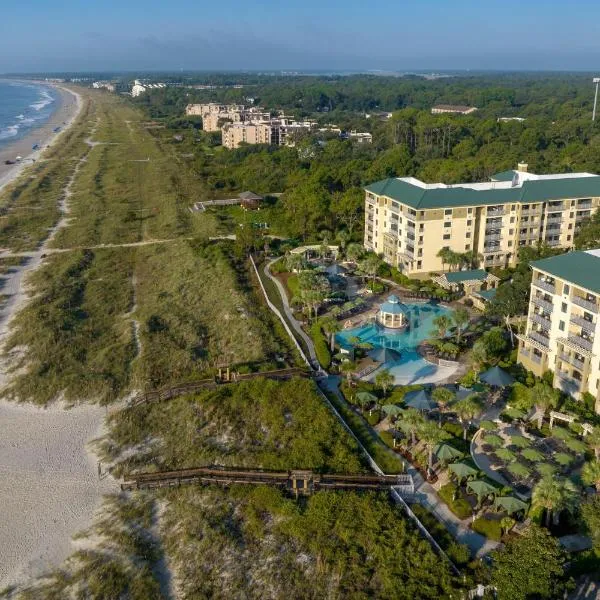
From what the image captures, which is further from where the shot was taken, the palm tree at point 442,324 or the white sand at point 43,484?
the palm tree at point 442,324

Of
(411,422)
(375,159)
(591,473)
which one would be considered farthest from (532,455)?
(375,159)

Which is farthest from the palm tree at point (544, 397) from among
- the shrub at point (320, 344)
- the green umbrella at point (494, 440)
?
the shrub at point (320, 344)

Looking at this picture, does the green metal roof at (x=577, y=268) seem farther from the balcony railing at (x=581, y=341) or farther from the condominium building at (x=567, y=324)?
the balcony railing at (x=581, y=341)

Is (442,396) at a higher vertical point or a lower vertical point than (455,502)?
higher

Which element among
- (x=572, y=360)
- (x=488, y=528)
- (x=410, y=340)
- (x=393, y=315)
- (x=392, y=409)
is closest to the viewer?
(x=488, y=528)

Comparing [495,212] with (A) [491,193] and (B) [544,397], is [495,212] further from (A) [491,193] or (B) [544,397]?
(B) [544,397]

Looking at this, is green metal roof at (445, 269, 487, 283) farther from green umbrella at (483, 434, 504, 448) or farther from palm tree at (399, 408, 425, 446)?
green umbrella at (483, 434, 504, 448)

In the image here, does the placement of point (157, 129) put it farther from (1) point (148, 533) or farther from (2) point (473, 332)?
(1) point (148, 533)
